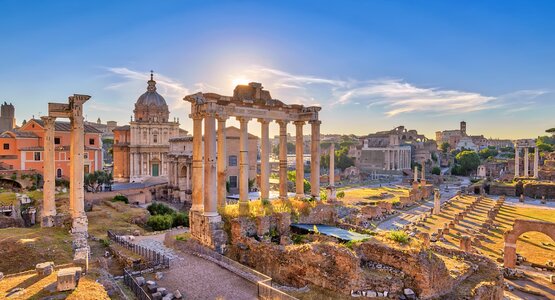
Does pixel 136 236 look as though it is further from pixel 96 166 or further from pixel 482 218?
pixel 482 218

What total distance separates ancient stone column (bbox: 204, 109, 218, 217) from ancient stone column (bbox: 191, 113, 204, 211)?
721 millimetres

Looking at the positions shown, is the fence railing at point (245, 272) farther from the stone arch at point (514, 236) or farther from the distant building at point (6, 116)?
the distant building at point (6, 116)

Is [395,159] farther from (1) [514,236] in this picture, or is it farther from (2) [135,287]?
(2) [135,287]

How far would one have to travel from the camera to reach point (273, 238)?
15836 millimetres

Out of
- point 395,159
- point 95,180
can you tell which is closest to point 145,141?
point 95,180

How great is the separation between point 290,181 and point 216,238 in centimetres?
4067

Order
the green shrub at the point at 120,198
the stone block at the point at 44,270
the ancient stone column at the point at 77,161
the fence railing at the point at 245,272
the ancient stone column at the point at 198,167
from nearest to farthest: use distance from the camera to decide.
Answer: the fence railing at the point at 245,272, the stone block at the point at 44,270, the ancient stone column at the point at 198,167, the ancient stone column at the point at 77,161, the green shrub at the point at 120,198

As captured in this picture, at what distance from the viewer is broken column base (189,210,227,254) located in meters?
15.0

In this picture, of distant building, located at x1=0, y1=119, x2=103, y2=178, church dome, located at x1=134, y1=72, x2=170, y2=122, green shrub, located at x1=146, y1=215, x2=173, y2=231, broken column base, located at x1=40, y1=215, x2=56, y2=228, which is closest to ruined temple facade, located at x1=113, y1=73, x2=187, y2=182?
church dome, located at x1=134, y1=72, x2=170, y2=122

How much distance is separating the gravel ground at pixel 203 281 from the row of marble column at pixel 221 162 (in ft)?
8.10

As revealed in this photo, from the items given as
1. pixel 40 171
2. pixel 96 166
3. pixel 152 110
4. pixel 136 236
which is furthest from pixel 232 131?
pixel 136 236

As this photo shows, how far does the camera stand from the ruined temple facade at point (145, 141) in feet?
156

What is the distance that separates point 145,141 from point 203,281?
39.7 m

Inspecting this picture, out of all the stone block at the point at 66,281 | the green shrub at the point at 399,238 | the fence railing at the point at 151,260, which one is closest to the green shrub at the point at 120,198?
the fence railing at the point at 151,260
